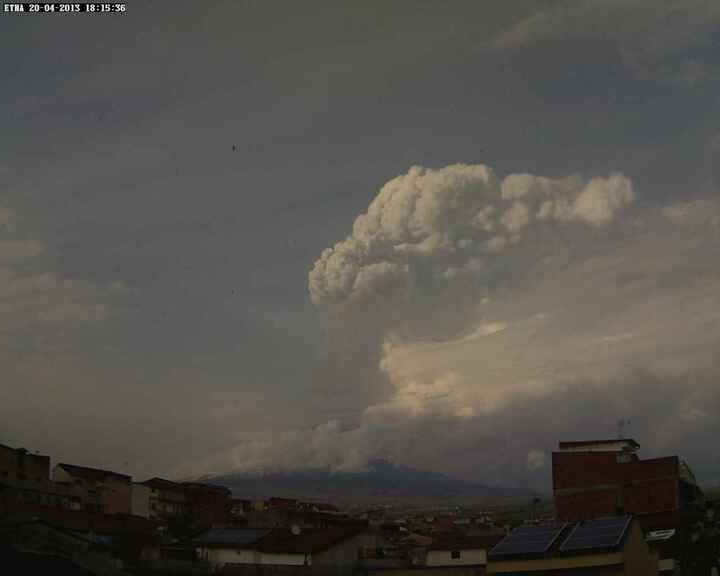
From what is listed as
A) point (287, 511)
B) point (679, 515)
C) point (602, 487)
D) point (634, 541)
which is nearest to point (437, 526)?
point (287, 511)

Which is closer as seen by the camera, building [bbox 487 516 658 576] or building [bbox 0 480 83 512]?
building [bbox 487 516 658 576]

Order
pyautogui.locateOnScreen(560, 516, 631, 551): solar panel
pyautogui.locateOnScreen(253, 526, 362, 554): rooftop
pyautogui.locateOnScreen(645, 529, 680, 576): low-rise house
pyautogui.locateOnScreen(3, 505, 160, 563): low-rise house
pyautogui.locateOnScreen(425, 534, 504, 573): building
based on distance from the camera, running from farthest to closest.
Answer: pyautogui.locateOnScreen(425, 534, 504, 573): building, pyautogui.locateOnScreen(3, 505, 160, 563): low-rise house, pyautogui.locateOnScreen(253, 526, 362, 554): rooftop, pyautogui.locateOnScreen(645, 529, 680, 576): low-rise house, pyautogui.locateOnScreen(560, 516, 631, 551): solar panel

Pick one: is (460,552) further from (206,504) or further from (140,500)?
(206,504)

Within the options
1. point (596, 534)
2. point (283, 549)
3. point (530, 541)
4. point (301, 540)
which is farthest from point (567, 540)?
point (301, 540)

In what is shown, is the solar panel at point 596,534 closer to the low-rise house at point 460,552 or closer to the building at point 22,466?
the low-rise house at point 460,552

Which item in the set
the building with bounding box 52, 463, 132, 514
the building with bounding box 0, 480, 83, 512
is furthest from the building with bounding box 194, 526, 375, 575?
the building with bounding box 52, 463, 132, 514

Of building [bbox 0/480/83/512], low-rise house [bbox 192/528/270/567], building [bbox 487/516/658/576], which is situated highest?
building [bbox 0/480/83/512]

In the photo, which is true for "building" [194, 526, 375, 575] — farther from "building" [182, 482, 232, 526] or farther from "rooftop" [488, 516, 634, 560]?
"building" [182, 482, 232, 526]
